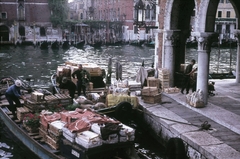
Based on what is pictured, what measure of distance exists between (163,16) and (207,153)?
6.74 m

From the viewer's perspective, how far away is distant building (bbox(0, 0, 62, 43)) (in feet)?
166

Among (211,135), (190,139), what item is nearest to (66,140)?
(190,139)

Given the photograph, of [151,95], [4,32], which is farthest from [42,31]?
[151,95]

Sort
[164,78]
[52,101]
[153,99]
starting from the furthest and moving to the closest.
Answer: [164,78]
[153,99]
[52,101]

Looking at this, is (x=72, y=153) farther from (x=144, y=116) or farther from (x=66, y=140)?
(x=144, y=116)

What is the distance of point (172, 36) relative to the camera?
1251cm

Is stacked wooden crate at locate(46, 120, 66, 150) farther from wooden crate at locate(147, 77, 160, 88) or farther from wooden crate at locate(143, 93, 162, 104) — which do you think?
wooden crate at locate(147, 77, 160, 88)

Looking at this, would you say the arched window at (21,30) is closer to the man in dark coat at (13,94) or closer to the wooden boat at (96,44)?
the wooden boat at (96,44)

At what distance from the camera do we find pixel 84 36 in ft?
190

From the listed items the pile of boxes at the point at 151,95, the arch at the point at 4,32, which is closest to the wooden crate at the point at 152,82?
the pile of boxes at the point at 151,95

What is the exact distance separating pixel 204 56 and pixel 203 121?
2075 mm

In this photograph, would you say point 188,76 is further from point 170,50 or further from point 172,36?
point 172,36

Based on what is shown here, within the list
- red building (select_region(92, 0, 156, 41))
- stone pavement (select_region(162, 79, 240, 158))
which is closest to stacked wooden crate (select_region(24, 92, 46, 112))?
stone pavement (select_region(162, 79, 240, 158))

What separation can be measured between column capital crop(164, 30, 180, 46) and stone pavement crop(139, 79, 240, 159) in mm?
1884
